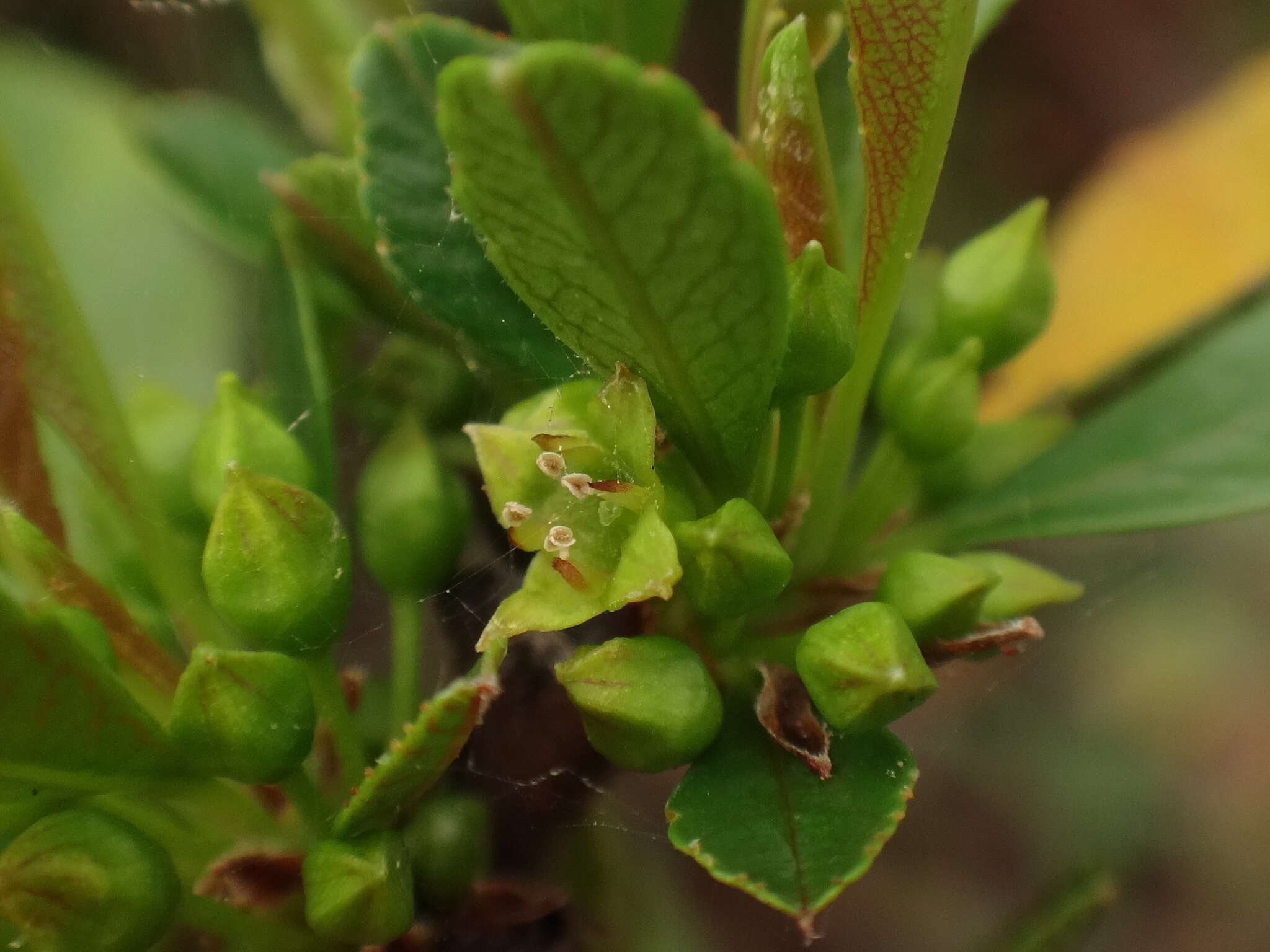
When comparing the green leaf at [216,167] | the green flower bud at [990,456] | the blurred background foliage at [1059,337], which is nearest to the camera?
the green flower bud at [990,456]

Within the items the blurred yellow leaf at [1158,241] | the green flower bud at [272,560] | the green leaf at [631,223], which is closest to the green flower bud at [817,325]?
the green leaf at [631,223]

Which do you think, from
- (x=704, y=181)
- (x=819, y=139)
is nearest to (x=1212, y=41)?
(x=819, y=139)

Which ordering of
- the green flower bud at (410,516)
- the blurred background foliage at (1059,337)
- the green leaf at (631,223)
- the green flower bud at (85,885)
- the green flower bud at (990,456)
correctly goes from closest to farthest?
the green leaf at (631,223) < the green flower bud at (85,885) < the green flower bud at (410,516) < the green flower bud at (990,456) < the blurred background foliage at (1059,337)

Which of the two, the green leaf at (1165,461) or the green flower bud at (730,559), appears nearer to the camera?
the green flower bud at (730,559)

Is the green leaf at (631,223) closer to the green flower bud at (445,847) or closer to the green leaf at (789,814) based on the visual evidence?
the green leaf at (789,814)

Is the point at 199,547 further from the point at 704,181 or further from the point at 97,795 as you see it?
the point at 704,181

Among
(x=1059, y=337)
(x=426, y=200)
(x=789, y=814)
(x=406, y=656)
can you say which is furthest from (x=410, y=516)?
(x=1059, y=337)
